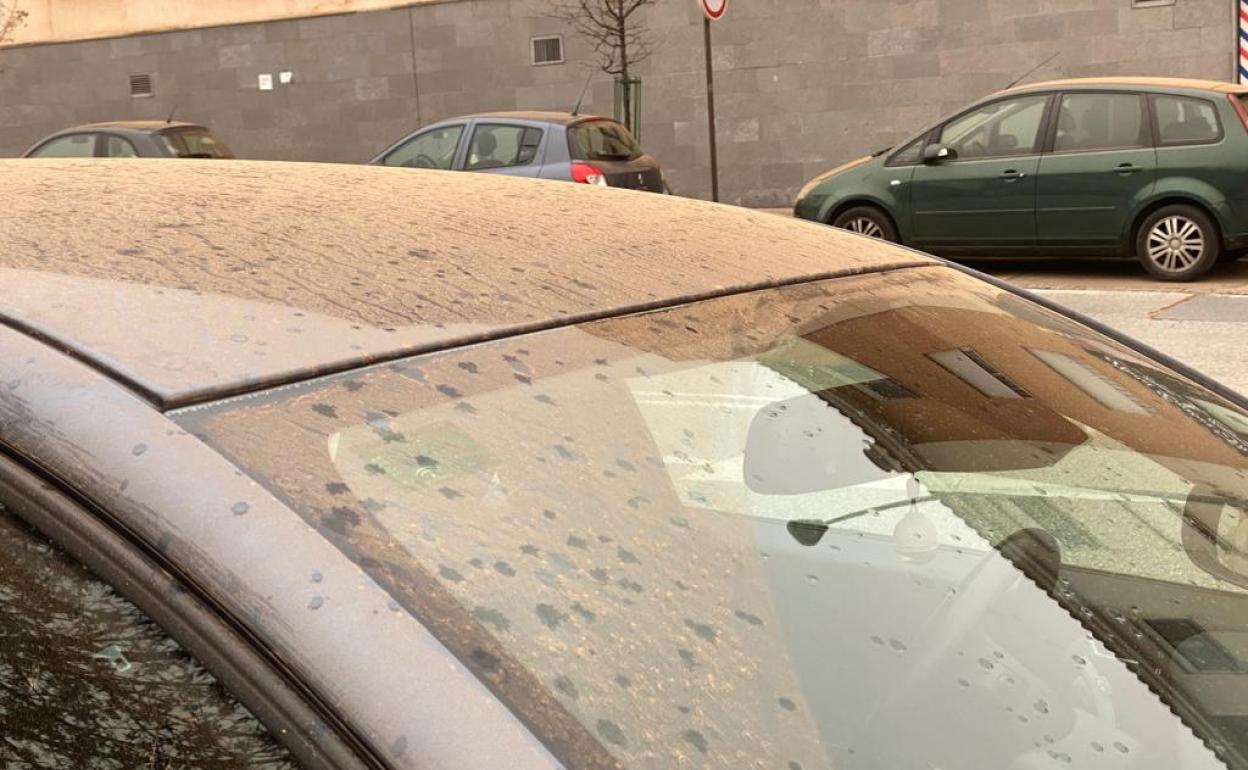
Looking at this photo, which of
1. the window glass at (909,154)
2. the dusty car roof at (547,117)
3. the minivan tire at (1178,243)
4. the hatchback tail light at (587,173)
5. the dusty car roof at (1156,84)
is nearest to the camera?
the minivan tire at (1178,243)

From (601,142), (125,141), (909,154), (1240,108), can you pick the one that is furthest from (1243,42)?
(125,141)

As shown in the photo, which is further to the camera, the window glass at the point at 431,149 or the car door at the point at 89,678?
the window glass at the point at 431,149

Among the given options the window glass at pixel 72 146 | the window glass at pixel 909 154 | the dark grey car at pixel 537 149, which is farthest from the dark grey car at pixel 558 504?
the window glass at pixel 72 146

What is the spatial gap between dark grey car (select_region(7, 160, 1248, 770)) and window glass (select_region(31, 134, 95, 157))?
49.9 feet

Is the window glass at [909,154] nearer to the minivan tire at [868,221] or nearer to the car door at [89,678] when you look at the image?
the minivan tire at [868,221]

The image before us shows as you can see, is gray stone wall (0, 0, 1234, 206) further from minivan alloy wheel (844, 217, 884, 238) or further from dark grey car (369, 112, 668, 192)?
minivan alloy wheel (844, 217, 884, 238)

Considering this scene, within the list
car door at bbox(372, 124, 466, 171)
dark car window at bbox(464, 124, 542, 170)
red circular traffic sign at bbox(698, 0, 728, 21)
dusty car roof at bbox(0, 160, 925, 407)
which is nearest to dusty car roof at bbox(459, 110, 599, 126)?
dark car window at bbox(464, 124, 542, 170)

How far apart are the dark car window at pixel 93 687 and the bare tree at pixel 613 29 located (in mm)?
17681

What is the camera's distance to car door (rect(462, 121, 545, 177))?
44.3ft

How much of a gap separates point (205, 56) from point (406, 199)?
22145 mm

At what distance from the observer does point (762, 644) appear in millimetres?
1262

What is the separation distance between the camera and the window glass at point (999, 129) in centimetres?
1220

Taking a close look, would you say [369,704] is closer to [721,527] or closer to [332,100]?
[721,527]

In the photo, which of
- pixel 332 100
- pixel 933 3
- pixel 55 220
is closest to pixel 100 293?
pixel 55 220
